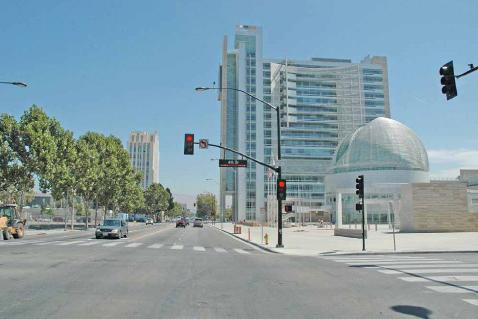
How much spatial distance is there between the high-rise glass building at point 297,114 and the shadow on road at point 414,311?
457 ft

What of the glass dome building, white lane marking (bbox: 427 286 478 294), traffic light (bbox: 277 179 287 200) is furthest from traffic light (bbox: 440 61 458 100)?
the glass dome building

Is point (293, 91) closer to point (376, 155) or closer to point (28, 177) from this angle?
point (376, 155)

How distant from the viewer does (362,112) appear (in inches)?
6427

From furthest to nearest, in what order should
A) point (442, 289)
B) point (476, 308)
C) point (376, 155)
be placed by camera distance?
1. point (376, 155)
2. point (442, 289)
3. point (476, 308)

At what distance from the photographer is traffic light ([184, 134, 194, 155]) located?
24812 mm

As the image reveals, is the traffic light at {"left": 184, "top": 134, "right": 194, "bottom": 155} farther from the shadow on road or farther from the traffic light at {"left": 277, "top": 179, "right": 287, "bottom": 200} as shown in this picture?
the shadow on road

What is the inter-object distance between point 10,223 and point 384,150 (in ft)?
302

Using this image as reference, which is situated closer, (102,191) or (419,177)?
(102,191)

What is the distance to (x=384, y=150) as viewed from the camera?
107 metres

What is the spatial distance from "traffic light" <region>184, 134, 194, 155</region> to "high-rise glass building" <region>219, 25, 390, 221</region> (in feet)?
409

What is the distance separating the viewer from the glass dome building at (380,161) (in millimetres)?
106312

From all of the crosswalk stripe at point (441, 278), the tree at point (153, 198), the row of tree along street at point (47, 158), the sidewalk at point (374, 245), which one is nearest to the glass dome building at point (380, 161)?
the row of tree along street at point (47, 158)

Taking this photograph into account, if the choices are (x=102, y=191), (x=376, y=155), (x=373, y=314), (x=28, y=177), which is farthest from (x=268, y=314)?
(x=376, y=155)

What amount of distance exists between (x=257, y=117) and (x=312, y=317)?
148 metres
